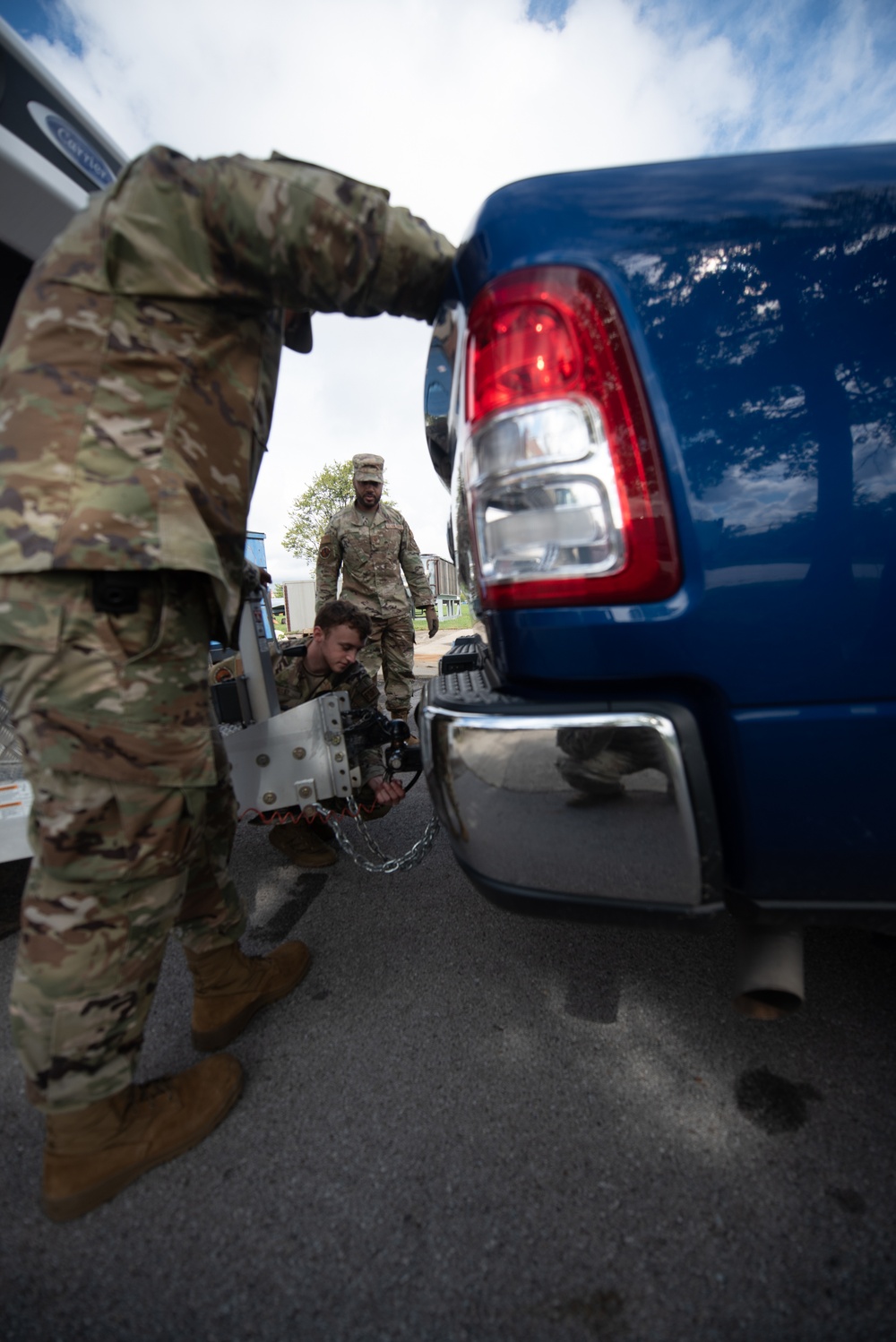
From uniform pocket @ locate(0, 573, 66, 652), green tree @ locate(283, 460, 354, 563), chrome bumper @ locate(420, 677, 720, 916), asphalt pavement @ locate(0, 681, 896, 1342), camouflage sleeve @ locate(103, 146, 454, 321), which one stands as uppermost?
green tree @ locate(283, 460, 354, 563)

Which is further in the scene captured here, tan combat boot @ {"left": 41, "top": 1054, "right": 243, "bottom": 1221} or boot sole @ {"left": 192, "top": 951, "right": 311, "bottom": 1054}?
boot sole @ {"left": 192, "top": 951, "right": 311, "bottom": 1054}

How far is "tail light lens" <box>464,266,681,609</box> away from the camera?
2.62 feet

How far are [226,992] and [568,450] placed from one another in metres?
1.38

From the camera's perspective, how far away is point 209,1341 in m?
0.80

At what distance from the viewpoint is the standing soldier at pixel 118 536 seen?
0.97 metres

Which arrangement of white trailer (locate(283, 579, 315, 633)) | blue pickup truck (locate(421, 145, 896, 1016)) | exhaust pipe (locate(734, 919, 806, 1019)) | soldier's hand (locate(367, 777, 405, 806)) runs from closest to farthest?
blue pickup truck (locate(421, 145, 896, 1016)) → exhaust pipe (locate(734, 919, 806, 1019)) → soldier's hand (locate(367, 777, 405, 806)) → white trailer (locate(283, 579, 315, 633))

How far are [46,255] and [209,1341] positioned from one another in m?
1.66

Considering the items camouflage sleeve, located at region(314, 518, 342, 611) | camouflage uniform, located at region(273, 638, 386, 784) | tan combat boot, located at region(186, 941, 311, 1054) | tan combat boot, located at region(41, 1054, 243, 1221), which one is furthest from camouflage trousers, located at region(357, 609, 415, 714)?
tan combat boot, located at region(41, 1054, 243, 1221)

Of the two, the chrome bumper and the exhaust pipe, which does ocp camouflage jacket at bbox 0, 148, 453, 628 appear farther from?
the exhaust pipe

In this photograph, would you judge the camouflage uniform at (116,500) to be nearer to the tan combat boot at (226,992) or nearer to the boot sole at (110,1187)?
the boot sole at (110,1187)

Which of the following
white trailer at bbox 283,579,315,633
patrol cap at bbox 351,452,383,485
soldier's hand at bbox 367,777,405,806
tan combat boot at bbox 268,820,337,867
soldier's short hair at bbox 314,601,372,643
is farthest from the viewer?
white trailer at bbox 283,579,315,633

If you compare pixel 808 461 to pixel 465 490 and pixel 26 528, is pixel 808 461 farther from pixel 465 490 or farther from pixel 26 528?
pixel 26 528

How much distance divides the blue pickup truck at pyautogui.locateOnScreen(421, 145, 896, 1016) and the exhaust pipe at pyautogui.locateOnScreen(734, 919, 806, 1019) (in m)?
0.06

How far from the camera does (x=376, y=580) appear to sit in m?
4.56
